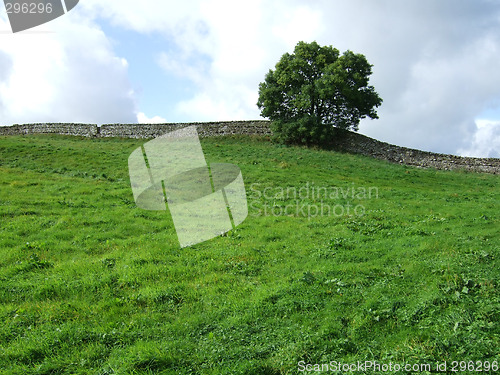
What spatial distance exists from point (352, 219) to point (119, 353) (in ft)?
32.1

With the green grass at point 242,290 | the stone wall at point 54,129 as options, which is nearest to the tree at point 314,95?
the stone wall at point 54,129

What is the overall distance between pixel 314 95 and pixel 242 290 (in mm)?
30460

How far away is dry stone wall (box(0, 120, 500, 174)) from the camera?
37.5m

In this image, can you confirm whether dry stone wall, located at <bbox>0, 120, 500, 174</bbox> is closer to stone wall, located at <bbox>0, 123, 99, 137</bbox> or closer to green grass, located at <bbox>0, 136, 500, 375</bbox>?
stone wall, located at <bbox>0, 123, 99, 137</bbox>

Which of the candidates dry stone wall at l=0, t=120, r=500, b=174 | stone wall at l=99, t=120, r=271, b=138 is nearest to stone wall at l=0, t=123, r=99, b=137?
dry stone wall at l=0, t=120, r=500, b=174

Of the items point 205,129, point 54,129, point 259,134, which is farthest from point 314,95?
point 54,129

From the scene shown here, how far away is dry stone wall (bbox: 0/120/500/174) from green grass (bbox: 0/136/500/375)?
79.2 ft

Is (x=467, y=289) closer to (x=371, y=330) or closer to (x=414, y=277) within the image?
(x=414, y=277)

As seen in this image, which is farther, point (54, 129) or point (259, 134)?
point (54, 129)

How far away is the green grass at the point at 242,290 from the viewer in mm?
5773

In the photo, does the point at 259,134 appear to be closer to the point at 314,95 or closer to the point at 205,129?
the point at 205,129

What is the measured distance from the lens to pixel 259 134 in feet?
129

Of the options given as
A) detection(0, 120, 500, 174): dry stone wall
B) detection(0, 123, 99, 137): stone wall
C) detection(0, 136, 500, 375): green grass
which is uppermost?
detection(0, 123, 99, 137): stone wall

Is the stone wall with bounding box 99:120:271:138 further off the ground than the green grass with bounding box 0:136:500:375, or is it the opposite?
the stone wall with bounding box 99:120:271:138
